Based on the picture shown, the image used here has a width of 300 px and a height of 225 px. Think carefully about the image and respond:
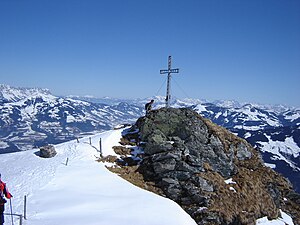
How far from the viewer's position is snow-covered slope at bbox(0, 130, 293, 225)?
1830 centimetres

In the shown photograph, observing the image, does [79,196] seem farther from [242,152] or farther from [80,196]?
[242,152]

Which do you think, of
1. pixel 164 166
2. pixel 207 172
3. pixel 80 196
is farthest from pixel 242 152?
pixel 80 196

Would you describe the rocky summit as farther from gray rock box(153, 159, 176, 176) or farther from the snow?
the snow

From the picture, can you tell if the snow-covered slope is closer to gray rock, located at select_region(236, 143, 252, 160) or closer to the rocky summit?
the rocky summit

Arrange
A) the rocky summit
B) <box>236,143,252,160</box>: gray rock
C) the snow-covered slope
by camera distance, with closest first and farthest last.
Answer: the snow-covered slope → the rocky summit → <box>236,143,252,160</box>: gray rock

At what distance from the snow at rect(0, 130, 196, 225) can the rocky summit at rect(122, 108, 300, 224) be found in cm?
531

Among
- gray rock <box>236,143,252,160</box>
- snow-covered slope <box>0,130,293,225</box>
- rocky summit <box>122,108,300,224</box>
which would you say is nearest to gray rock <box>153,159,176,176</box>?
rocky summit <box>122,108,300,224</box>

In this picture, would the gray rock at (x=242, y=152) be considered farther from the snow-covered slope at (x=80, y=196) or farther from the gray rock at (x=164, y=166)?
the gray rock at (x=164, y=166)

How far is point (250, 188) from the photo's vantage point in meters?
31.6

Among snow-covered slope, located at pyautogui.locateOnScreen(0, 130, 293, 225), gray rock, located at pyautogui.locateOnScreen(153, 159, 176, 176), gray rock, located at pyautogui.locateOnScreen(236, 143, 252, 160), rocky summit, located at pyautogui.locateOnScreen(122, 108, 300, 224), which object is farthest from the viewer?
gray rock, located at pyautogui.locateOnScreen(236, 143, 252, 160)

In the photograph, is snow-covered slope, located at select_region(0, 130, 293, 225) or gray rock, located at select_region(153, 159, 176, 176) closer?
snow-covered slope, located at select_region(0, 130, 293, 225)

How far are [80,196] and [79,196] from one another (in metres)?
0.08

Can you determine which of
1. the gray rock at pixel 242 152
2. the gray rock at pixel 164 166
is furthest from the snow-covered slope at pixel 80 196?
the gray rock at pixel 242 152

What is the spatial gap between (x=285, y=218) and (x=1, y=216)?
3025 cm
